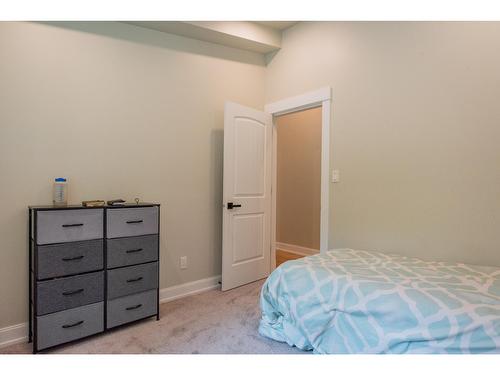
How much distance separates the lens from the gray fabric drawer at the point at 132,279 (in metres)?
2.19

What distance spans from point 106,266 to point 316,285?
4.84ft

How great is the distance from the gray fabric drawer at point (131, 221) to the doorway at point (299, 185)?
236 centimetres

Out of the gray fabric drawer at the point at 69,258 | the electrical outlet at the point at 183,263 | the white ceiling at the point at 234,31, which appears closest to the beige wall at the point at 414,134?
the white ceiling at the point at 234,31

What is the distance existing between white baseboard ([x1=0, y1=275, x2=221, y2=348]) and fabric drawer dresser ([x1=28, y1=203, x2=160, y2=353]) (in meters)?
0.07

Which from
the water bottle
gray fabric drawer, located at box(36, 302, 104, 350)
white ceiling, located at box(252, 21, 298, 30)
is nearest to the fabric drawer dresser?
gray fabric drawer, located at box(36, 302, 104, 350)

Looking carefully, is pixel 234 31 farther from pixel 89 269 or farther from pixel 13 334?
pixel 13 334

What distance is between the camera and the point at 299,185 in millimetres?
4730

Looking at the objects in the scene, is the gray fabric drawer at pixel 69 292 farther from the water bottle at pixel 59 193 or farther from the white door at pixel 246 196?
the white door at pixel 246 196

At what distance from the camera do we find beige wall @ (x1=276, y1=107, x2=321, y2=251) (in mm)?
4512

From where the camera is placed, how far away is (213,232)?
10.6 feet

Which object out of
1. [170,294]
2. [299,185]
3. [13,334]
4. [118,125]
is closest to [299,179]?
[299,185]

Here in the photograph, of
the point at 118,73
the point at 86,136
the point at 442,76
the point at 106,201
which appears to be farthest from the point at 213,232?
the point at 442,76

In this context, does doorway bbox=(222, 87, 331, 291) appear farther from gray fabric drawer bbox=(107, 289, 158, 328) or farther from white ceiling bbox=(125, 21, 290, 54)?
gray fabric drawer bbox=(107, 289, 158, 328)

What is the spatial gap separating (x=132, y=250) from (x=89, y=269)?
1.02 ft
